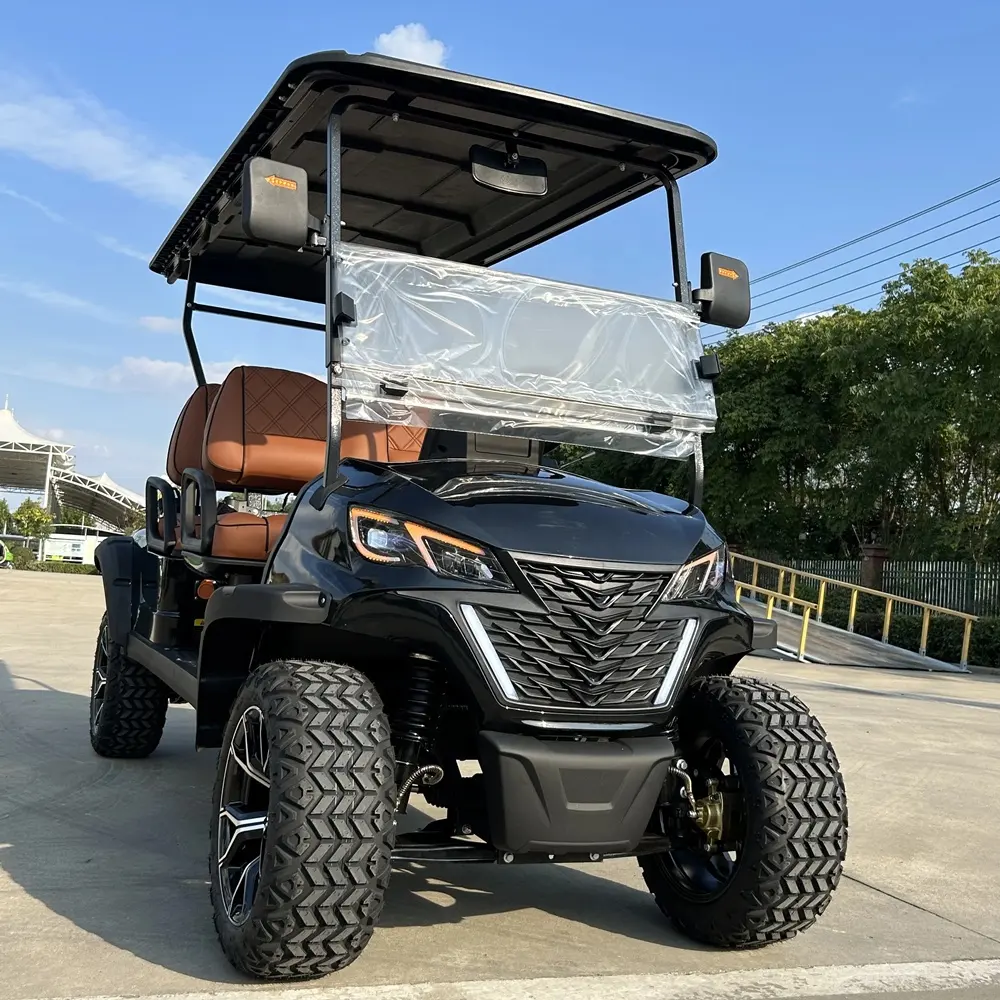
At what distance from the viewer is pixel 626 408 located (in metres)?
4.05

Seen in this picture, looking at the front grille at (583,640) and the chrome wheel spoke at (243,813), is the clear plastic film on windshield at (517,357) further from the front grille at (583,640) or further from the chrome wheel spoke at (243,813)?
the chrome wheel spoke at (243,813)

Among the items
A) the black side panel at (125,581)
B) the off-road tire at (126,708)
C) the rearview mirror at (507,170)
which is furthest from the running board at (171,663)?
the rearview mirror at (507,170)

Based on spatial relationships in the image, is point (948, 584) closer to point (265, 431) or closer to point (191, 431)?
point (191, 431)

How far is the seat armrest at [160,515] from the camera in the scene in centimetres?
534

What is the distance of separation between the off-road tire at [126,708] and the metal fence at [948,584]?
17.5m

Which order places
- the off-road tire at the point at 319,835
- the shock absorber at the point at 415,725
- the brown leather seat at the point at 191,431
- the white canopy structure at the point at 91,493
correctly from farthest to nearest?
the white canopy structure at the point at 91,493 → the brown leather seat at the point at 191,431 → the shock absorber at the point at 415,725 → the off-road tire at the point at 319,835

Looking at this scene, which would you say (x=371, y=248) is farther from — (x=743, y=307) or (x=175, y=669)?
(x=175, y=669)

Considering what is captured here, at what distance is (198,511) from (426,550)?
6.73ft

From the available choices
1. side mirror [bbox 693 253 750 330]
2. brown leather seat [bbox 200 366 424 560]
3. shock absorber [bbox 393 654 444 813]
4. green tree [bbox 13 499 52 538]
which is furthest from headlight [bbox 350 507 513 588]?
green tree [bbox 13 499 52 538]

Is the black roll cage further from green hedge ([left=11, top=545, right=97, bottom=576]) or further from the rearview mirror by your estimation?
green hedge ([left=11, top=545, right=97, bottom=576])

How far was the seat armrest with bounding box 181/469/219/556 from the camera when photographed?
4.67 m

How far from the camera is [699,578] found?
11.1ft

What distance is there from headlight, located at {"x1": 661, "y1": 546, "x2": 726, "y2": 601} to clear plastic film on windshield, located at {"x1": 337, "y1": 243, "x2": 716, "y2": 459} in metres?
0.68

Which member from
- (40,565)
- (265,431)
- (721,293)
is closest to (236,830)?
→ (265,431)
